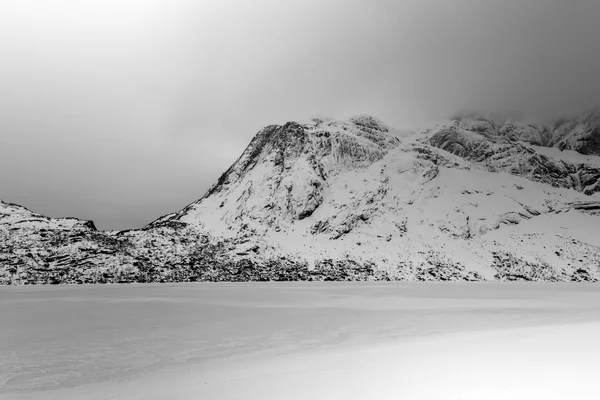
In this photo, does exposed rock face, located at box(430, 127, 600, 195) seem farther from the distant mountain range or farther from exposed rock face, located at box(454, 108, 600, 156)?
exposed rock face, located at box(454, 108, 600, 156)

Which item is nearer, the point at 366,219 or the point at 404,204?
the point at 366,219

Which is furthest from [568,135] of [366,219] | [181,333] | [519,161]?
[181,333]

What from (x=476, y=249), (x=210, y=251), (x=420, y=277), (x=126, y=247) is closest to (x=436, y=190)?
(x=476, y=249)

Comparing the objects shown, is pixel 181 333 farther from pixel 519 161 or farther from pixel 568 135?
pixel 568 135

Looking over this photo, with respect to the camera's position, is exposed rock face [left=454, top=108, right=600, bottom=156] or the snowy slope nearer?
the snowy slope

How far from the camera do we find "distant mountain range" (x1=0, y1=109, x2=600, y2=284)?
96.5 m

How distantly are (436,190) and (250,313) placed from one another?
411 feet

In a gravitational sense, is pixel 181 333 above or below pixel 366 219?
below

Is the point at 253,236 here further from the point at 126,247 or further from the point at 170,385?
the point at 170,385

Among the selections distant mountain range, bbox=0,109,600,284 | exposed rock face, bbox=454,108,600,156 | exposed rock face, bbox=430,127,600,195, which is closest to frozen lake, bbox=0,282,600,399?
distant mountain range, bbox=0,109,600,284

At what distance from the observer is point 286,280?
328ft

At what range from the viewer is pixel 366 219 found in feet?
440

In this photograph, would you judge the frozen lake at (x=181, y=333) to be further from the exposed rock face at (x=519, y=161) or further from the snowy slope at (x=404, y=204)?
the exposed rock face at (x=519, y=161)

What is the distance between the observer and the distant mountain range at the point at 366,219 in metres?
96.5
